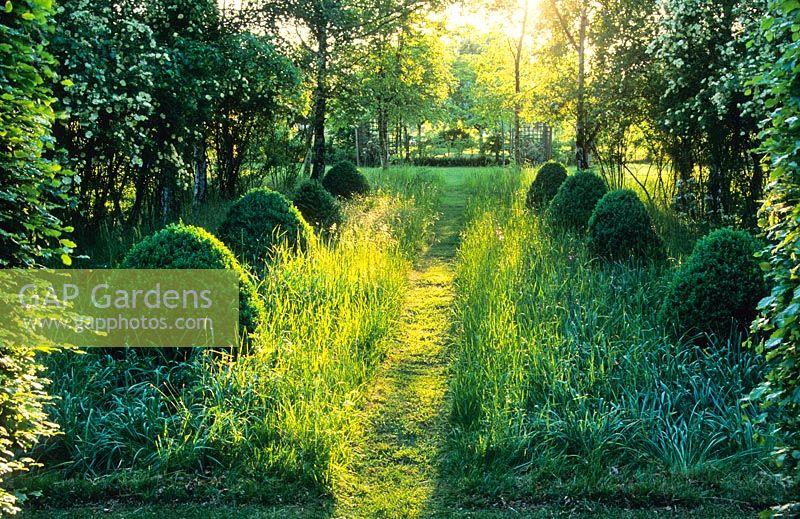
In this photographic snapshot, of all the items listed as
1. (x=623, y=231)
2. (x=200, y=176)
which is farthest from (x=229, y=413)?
(x=200, y=176)

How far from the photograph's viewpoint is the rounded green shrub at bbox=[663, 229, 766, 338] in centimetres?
496

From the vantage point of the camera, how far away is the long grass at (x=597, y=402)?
3.65 metres

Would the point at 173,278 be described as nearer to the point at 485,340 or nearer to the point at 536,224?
the point at 485,340

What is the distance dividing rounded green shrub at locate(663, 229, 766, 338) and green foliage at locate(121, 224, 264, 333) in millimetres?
3429

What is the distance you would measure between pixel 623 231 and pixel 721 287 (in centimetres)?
269

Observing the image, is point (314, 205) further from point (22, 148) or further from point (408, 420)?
point (22, 148)

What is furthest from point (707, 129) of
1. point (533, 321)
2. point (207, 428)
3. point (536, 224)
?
point (207, 428)

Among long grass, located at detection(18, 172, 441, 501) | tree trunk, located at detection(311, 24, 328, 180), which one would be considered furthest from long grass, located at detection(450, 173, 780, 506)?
tree trunk, located at detection(311, 24, 328, 180)

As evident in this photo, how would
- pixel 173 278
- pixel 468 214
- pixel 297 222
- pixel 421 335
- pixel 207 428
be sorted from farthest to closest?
pixel 468 214, pixel 297 222, pixel 421 335, pixel 173 278, pixel 207 428

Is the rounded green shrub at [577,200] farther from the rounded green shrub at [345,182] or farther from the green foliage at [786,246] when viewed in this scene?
the green foliage at [786,246]

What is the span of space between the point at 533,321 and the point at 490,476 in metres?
2.09

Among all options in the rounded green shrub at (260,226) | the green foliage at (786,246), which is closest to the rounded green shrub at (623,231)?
the rounded green shrub at (260,226)

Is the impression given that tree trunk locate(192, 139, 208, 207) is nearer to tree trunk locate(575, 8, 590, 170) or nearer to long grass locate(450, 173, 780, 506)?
long grass locate(450, 173, 780, 506)

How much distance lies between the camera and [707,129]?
9.13 meters
